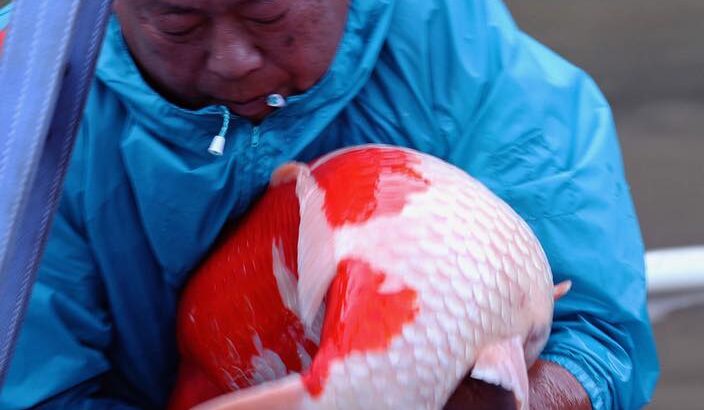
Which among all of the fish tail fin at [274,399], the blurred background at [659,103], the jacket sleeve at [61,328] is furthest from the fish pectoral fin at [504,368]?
the blurred background at [659,103]

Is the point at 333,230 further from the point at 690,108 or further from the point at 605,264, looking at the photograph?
the point at 690,108

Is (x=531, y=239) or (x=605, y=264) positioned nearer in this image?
(x=531, y=239)

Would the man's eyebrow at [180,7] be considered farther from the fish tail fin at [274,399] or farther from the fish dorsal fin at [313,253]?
the fish tail fin at [274,399]

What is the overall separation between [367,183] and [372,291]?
13 centimetres

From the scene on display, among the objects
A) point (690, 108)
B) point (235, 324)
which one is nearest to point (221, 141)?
point (235, 324)

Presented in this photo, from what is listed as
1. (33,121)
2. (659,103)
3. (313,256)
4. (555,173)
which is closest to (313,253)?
(313,256)

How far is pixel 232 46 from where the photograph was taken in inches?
45.5

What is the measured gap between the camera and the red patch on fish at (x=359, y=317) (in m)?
0.96

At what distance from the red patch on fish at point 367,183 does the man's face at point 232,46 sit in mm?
112

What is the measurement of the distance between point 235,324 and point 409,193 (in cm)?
24

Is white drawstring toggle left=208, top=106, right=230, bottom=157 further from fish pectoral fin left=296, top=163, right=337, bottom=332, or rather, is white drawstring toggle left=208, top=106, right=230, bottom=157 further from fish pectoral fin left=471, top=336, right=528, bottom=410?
fish pectoral fin left=471, top=336, right=528, bottom=410

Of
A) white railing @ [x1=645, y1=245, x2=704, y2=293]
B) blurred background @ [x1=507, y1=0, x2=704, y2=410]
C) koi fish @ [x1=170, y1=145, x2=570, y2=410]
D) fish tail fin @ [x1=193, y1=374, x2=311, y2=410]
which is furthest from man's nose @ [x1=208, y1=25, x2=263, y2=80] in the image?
blurred background @ [x1=507, y1=0, x2=704, y2=410]

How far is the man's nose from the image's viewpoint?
1.15 m

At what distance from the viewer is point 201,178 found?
4.09ft
